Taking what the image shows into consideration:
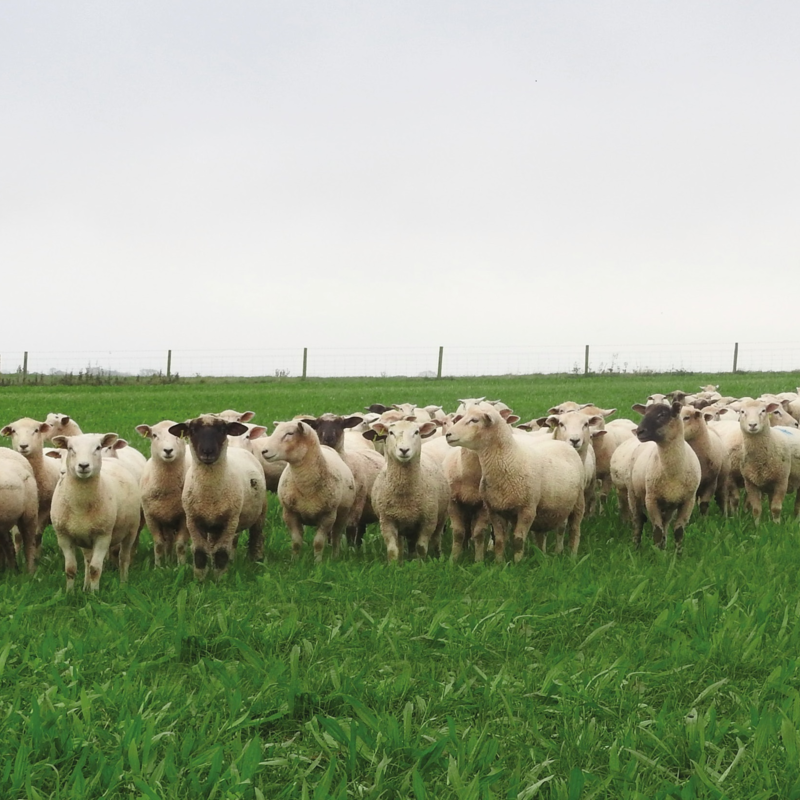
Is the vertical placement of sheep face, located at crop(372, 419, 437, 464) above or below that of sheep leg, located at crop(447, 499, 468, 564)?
above

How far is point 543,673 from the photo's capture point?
500cm

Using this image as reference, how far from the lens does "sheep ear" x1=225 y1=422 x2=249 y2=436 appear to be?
7520mm

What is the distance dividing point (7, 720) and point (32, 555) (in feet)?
12.6

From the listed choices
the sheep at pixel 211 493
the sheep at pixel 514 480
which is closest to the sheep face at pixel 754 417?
the sheep at pixel 514 480

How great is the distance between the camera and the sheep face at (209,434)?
7.42 metres

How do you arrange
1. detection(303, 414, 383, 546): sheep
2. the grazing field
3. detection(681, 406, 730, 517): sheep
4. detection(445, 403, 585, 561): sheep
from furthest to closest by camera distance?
detection(681, 406, 730, 517): sheep < detection(303, 414, 383, 546): sheep < detection(445, 403, 585, 561): sheep < the grazing field

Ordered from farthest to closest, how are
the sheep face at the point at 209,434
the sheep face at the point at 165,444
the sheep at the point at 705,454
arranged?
the sheep at the point at 705,454
the sheep face at the point at 165,444
the sheep face at the point at 209,434

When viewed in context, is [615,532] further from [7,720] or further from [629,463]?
[7,720]

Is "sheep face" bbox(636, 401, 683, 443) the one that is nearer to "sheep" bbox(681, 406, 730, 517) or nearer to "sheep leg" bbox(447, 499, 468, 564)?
"sheep" bbox(681, 406, 730, 517)

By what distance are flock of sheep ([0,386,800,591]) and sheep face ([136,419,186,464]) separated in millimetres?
16

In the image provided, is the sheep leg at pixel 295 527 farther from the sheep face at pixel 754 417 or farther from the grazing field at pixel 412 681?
the sheep face at pixel 754 417

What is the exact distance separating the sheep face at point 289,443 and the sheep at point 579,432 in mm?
2706

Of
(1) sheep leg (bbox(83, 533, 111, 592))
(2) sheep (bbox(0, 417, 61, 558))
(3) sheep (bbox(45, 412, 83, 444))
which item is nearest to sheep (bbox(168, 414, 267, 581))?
(1) sheep leg (bbox(83, 533, 111, 592))

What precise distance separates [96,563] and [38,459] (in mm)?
2313
